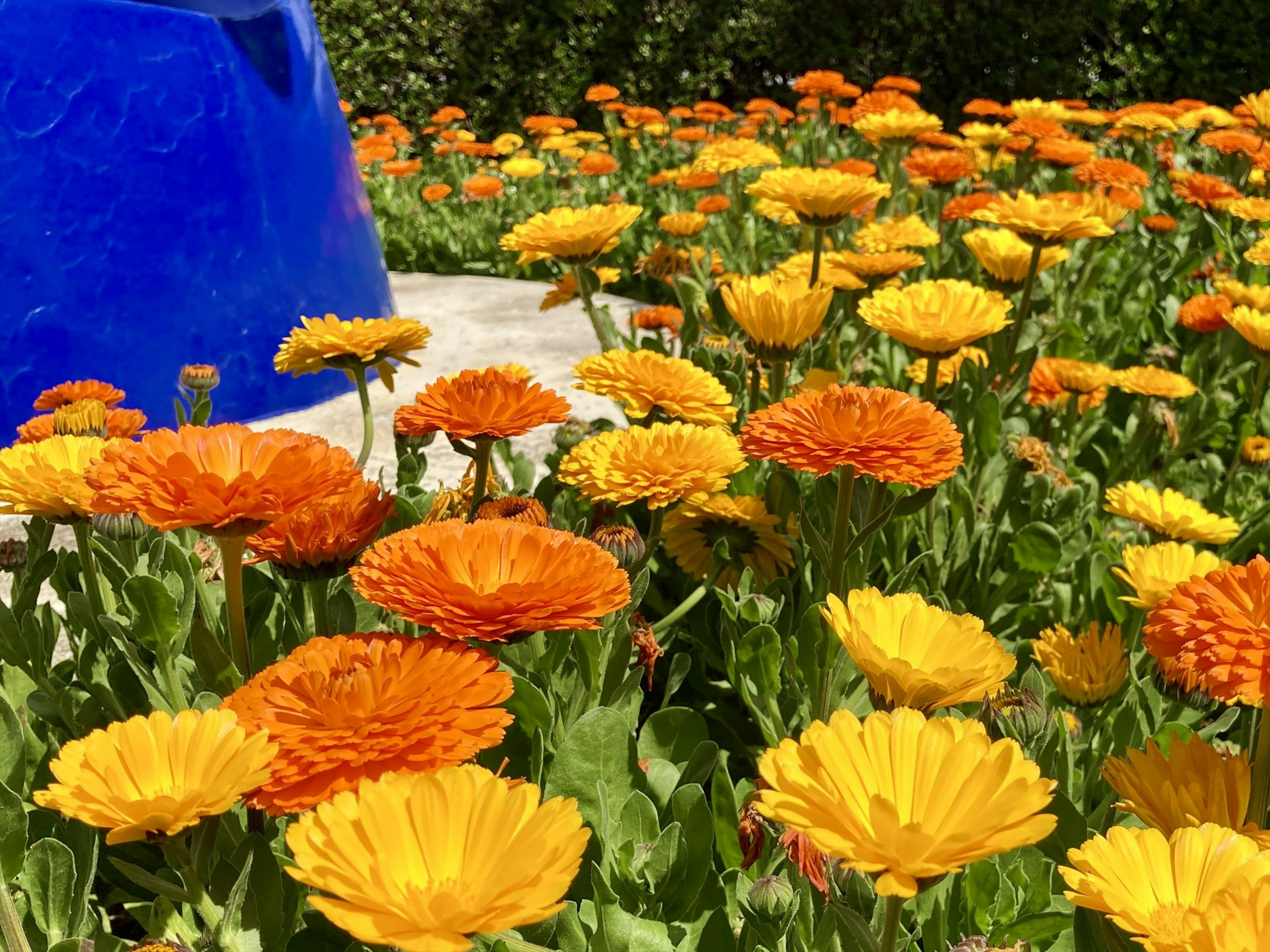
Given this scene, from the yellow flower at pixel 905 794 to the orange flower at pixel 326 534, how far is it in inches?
18.8

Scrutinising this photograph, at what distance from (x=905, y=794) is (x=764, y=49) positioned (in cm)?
923

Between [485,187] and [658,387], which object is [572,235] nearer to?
[658,387]

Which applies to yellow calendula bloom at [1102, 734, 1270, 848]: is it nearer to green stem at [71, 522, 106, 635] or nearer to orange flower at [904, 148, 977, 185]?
green stem at [71, 522, 106, 635]

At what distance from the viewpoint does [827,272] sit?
7.57 ft

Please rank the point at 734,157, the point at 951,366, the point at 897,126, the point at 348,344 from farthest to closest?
the point at 897,126, the point at 734,157, the point at 951,366, the point at 348,344

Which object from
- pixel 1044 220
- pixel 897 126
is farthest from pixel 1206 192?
pixel 1044 220

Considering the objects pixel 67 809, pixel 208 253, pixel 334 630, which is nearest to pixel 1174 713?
pixel 334 630

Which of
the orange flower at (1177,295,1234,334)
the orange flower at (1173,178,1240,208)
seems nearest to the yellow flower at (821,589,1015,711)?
the orange flower at (1177,295,1234,334)

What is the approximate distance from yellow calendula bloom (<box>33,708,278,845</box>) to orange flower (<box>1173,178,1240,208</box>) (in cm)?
346

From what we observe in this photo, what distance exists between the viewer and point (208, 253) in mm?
2867

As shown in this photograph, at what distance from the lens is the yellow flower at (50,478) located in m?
1.11

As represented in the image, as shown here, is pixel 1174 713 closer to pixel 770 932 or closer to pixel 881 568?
pixel 881 568

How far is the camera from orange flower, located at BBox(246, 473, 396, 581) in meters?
1.01

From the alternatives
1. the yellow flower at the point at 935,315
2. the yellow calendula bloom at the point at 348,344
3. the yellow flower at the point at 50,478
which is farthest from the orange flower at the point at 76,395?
the yellow flower at the point at 935,315
